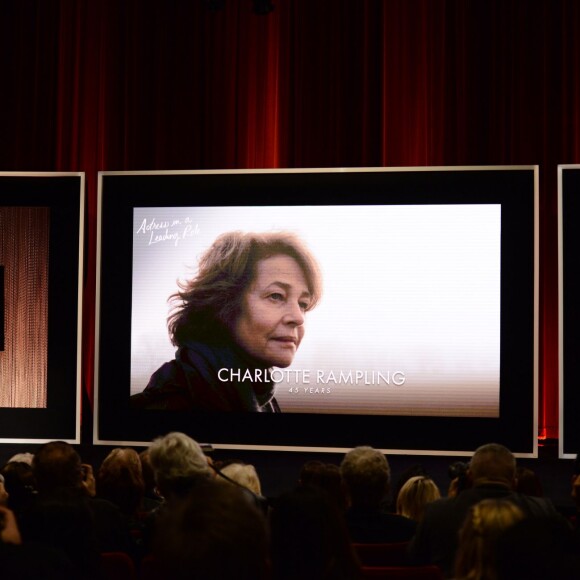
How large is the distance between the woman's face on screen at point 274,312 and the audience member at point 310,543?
457cm

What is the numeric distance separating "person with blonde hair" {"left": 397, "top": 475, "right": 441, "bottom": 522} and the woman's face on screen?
2.63 m

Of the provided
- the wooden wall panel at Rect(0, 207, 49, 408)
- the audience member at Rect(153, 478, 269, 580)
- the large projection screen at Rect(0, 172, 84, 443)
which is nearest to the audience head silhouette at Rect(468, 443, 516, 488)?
the audience member at Rect(153, 478, 269, 580)

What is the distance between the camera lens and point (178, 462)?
9.55ft

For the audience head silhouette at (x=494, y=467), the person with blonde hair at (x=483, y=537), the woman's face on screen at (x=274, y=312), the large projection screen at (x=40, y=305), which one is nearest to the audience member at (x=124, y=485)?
the audience head silhouette at (x=494, y=467)

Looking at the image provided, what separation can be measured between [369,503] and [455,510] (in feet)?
1.32

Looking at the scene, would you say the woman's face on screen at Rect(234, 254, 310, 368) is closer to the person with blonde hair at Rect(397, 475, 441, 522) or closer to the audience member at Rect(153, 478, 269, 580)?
the person with blonde hair at Rect(397, 475, 441, 522)

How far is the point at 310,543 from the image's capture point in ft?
4.89

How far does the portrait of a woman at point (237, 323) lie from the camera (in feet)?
20.1

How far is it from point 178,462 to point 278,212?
344 cm

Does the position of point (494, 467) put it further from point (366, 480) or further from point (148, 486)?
point (148, 486)

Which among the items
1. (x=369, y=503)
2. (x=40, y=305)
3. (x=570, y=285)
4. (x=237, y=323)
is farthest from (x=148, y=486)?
(x=570, y=285)

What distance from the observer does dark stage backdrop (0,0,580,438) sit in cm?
Result: 674

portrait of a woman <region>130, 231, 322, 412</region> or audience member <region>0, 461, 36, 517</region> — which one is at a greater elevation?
portrait of a woman <region>130, 231, 322, 412</region>

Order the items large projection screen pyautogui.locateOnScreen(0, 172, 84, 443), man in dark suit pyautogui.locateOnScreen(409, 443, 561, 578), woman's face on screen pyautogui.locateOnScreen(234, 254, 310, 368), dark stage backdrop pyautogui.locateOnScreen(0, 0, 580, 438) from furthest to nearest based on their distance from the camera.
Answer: dark stage backdrop pyautogui.locateOnScreen(0, 0, 580, 438) < large projection screen pyautogui.locateOnScreen(0, 172, 84, 443) < woman's face on screen pyautogui.locateOnScreen(234, 254, 310, 368) < man in dark suit pyautogui.locateOnScreen(409, 443, 561, 578)
